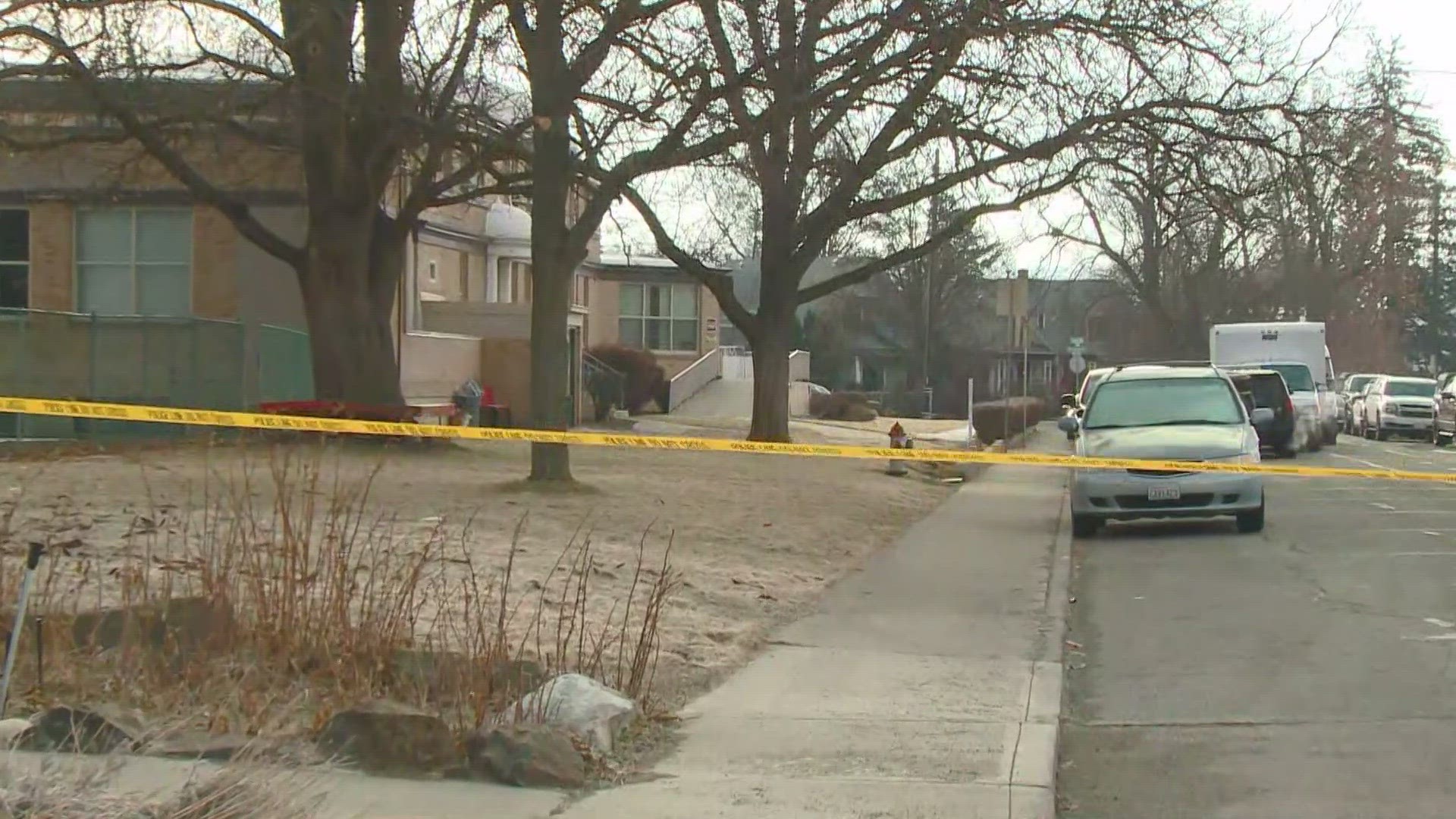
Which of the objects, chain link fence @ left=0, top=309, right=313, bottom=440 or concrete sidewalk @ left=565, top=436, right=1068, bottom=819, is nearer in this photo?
concrete sidewalk @ left=565, top=436, right=1068, bottom=819

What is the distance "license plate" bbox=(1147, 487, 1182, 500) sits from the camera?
1568 centimetres

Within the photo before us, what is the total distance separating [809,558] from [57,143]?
10975 mm

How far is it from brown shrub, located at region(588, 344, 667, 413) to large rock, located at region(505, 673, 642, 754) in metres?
33.8

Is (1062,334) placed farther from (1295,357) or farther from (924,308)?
(1295,357)

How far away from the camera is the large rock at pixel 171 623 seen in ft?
25.5

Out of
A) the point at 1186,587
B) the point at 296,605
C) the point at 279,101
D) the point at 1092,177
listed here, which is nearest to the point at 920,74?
the point at 1092,177

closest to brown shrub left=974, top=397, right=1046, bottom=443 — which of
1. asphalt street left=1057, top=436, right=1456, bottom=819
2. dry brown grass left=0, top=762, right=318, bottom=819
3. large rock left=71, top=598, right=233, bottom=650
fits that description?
asphalt street left=1057, top=436, right=1456, bottom=819

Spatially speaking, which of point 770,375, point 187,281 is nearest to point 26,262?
point 187,281

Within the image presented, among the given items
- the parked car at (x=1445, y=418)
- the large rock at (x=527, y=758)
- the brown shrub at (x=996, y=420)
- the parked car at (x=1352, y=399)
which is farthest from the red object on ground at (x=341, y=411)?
the parked car at (x=1352, y=399)

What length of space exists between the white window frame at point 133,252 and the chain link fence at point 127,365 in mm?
2627

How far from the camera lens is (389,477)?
17.2m

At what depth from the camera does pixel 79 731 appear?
6.46 meters

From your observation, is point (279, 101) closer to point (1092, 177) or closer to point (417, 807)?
point (1092, 177)

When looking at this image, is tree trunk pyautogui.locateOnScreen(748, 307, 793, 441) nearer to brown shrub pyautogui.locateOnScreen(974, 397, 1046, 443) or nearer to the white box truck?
brown shrub pyautogui.locateOnScreen(974, 397, 1046, 443)
